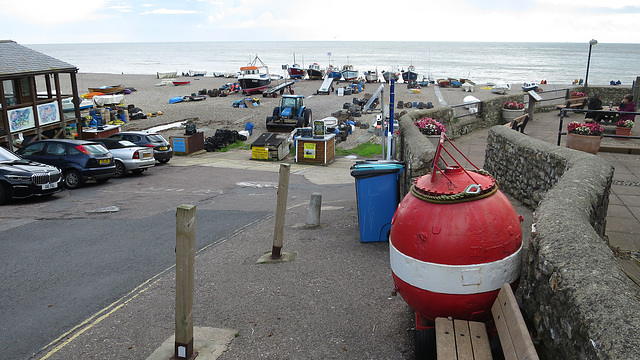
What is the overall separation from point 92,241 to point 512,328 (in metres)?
8.38

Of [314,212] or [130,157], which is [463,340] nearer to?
[314,212]

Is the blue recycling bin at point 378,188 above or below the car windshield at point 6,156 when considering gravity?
above

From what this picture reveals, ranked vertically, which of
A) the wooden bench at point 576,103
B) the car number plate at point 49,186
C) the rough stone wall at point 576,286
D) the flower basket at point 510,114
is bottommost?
the car number plate at point 49,186

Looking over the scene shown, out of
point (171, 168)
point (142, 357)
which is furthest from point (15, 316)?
point (171, 168)

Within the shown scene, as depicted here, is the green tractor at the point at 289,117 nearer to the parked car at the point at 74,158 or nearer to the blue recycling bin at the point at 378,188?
the parked car at the point at 74,158

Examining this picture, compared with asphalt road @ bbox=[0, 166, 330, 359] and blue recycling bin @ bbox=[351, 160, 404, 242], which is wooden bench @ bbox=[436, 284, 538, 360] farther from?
asphalt road @ bbox=[0, 166, 330, 359]

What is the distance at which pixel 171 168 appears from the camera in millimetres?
20953

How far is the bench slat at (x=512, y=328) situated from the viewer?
3203 mm

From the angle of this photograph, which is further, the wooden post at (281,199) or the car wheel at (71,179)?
the car wheel at (71,179)

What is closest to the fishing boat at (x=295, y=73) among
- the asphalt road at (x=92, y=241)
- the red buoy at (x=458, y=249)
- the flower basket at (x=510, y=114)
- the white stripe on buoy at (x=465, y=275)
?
the flower basket at (x=510, y=114)

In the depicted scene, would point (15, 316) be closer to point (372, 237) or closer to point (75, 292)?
point (75, 292)

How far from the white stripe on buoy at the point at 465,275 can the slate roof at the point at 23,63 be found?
1980cm

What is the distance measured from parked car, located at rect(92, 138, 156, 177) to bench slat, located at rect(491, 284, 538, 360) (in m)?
17.1

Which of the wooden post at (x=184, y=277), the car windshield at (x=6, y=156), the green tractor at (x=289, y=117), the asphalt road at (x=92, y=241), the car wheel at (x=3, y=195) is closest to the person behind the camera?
the wooden post at (x=184, y=277)
